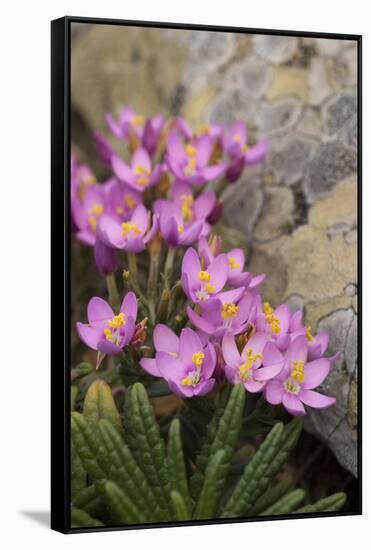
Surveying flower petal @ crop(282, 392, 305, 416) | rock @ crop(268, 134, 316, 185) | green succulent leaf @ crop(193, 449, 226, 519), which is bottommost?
green succulent leaf @ crop(193, 449, 226, 519)

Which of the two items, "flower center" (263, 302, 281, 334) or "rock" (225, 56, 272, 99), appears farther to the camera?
"rock" (225, 56, 272, 99)

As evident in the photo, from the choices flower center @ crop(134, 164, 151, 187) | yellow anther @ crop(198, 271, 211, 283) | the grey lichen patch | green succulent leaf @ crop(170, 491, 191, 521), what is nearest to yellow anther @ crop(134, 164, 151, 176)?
flower center @ crop(134, 164, 151, 187)

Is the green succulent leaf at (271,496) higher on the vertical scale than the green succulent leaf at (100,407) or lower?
lower

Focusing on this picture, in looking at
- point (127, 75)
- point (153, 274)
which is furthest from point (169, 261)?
point (127, 75)

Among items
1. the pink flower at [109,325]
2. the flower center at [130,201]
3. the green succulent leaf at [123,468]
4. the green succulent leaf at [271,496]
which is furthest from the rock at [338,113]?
the green succulent leaf at [123,468]

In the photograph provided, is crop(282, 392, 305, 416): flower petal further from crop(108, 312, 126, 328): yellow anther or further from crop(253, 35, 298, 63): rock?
crop(253, 35, 298, 63): rock

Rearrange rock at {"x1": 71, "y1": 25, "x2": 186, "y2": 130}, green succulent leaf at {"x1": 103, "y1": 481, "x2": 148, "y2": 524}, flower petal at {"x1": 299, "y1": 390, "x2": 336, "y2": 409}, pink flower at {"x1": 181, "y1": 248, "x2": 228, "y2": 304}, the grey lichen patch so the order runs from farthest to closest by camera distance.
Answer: rock at {"x1": 71, "y1": 25, "x2": 186, "y2": 130}
the grey lichen patch
flower petal at {"x1": 299, "y1": 390, "x2": 336, "y2": 409}
pink flower at {"x1": 181, "y1": 248, "x2": 228, "y2": 304}
green succulent leaf at {"x1": 103, "y1": 481, "x2": 148, "y2": 524}

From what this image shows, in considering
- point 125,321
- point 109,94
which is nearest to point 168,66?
point 109,94

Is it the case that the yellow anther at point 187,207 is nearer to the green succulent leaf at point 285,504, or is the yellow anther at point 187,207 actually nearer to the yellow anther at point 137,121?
the yellow anther at point 137,121
